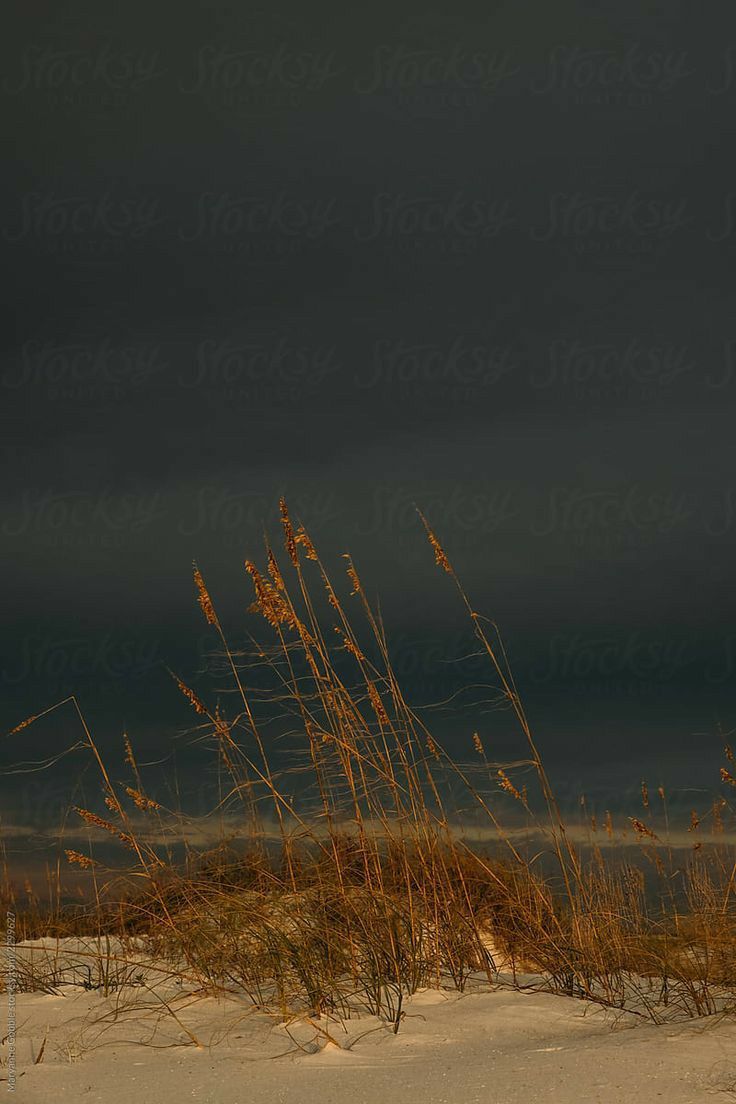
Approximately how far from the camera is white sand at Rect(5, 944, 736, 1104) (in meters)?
2.66

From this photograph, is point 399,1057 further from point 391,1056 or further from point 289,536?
point 289,536

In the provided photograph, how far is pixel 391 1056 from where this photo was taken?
301 cm

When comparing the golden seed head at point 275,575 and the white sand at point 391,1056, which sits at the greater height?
the golden seed head at point 275,575

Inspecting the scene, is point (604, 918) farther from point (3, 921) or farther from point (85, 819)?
point (3, 921)

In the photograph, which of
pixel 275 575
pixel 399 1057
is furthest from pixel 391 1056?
pixel 275 575

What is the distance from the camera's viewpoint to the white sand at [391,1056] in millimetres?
2664

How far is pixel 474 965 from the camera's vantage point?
3771 mm

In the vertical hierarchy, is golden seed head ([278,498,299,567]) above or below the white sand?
above

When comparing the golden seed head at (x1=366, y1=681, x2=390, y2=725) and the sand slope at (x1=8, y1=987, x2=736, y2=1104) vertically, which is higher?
the golden seed head at (x1=366, y1=681, x2=390, y2=725)

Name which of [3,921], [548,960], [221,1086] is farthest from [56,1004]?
[3,921]

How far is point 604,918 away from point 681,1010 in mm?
573

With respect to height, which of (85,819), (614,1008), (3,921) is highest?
(85,819)

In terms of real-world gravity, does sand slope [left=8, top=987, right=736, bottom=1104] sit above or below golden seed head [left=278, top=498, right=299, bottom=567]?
below

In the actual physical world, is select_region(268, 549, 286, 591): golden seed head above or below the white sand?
above
